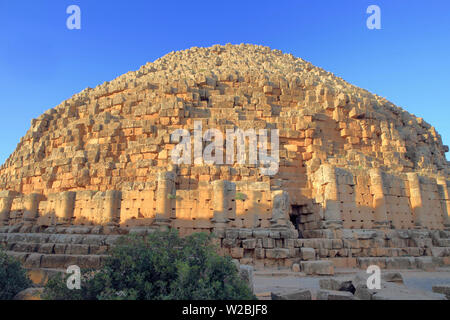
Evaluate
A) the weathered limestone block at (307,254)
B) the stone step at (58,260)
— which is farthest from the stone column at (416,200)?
the stone step at (58,260)

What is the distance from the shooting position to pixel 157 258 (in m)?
5.32

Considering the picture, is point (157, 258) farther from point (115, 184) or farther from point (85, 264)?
point (115, 184)

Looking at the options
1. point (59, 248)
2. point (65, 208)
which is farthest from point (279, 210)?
point (65, 208)

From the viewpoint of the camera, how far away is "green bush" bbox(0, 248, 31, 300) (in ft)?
20.6

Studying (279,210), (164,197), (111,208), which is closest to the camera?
(279,210)

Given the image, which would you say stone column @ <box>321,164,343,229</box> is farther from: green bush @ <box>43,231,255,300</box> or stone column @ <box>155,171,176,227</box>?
green bush @ <box>43,231,255,300</box>

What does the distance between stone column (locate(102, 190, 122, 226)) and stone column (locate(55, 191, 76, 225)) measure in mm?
1913

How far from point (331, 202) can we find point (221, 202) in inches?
196

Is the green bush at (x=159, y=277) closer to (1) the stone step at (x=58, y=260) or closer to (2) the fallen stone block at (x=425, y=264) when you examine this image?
(1) the stone step at (x=58, y=260)

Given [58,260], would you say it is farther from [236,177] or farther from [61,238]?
[236,177]

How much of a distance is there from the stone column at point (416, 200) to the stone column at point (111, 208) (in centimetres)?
1402

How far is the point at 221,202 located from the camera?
12.4m
